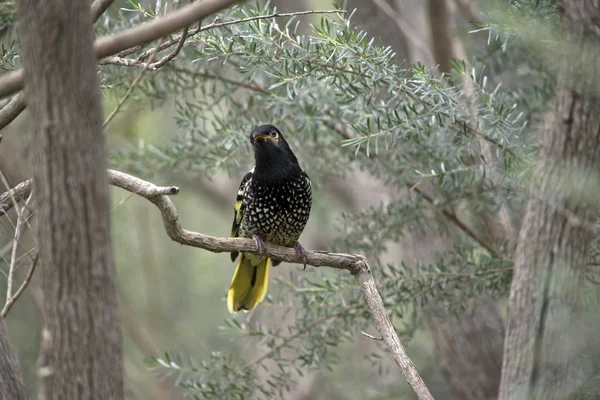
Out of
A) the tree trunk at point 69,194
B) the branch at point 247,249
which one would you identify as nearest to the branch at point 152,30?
the tree trunk at point 69,194

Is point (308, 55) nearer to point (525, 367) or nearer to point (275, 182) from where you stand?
point (275, 182)

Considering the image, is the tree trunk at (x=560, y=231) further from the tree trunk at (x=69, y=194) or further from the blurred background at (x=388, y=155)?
the tree trunk at (x=69, y=194)

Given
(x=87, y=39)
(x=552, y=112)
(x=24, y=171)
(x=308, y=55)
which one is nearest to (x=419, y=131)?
(x=308, y=55)

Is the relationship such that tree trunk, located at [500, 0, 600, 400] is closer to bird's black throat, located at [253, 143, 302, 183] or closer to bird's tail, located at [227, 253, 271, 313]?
bird's black throat, located at [253, 143, 302, 183]

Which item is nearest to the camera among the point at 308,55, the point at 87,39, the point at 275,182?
the point at 87,39

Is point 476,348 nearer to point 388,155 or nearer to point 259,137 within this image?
point 388,155

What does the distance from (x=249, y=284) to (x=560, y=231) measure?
8.82 feet

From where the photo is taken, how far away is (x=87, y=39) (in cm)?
203

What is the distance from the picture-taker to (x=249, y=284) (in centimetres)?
491

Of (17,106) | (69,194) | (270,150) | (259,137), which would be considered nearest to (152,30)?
(69,194)

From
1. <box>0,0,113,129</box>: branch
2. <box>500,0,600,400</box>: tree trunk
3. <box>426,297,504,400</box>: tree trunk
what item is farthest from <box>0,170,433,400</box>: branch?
<box>426,297,504,400</box>: tree trunk

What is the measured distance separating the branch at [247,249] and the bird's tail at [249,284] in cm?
111

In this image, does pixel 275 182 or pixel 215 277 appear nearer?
pixel 275 182

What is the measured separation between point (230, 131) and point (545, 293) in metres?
2.51
